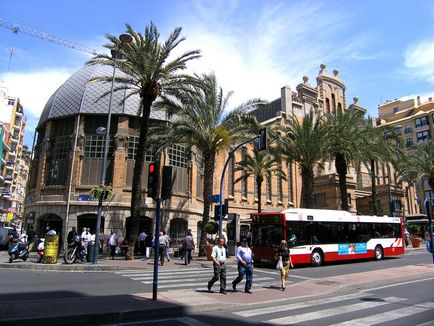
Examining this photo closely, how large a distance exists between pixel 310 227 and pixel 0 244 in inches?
969

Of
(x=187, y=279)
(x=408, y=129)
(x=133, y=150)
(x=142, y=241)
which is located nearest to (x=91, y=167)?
(x=133, y=150)

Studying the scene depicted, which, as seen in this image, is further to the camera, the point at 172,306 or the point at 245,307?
the point at 245,307

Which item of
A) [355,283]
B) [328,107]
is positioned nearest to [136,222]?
[355,283]

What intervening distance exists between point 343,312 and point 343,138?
2196 cm

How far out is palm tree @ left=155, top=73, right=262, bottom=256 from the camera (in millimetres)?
23375

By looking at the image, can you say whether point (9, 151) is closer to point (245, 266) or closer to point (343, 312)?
point (245, 266)

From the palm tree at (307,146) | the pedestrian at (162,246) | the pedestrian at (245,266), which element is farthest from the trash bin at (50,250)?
the palm tree at (307,146)

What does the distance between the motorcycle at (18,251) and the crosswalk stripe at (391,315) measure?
54.7 feet

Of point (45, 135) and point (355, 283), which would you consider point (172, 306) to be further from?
point (45, 135)

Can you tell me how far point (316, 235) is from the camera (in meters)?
19.8

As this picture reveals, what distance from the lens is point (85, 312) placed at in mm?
7195

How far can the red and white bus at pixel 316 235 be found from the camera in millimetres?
18797

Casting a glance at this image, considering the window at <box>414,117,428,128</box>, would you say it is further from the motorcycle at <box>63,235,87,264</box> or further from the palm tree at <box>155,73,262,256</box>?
the motorcycle at <box>63,235,87,264</box>

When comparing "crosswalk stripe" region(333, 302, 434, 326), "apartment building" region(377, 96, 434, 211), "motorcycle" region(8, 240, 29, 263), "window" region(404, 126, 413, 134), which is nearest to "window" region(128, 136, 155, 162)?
"motorcycle" region(8, 240, 29, 263)
